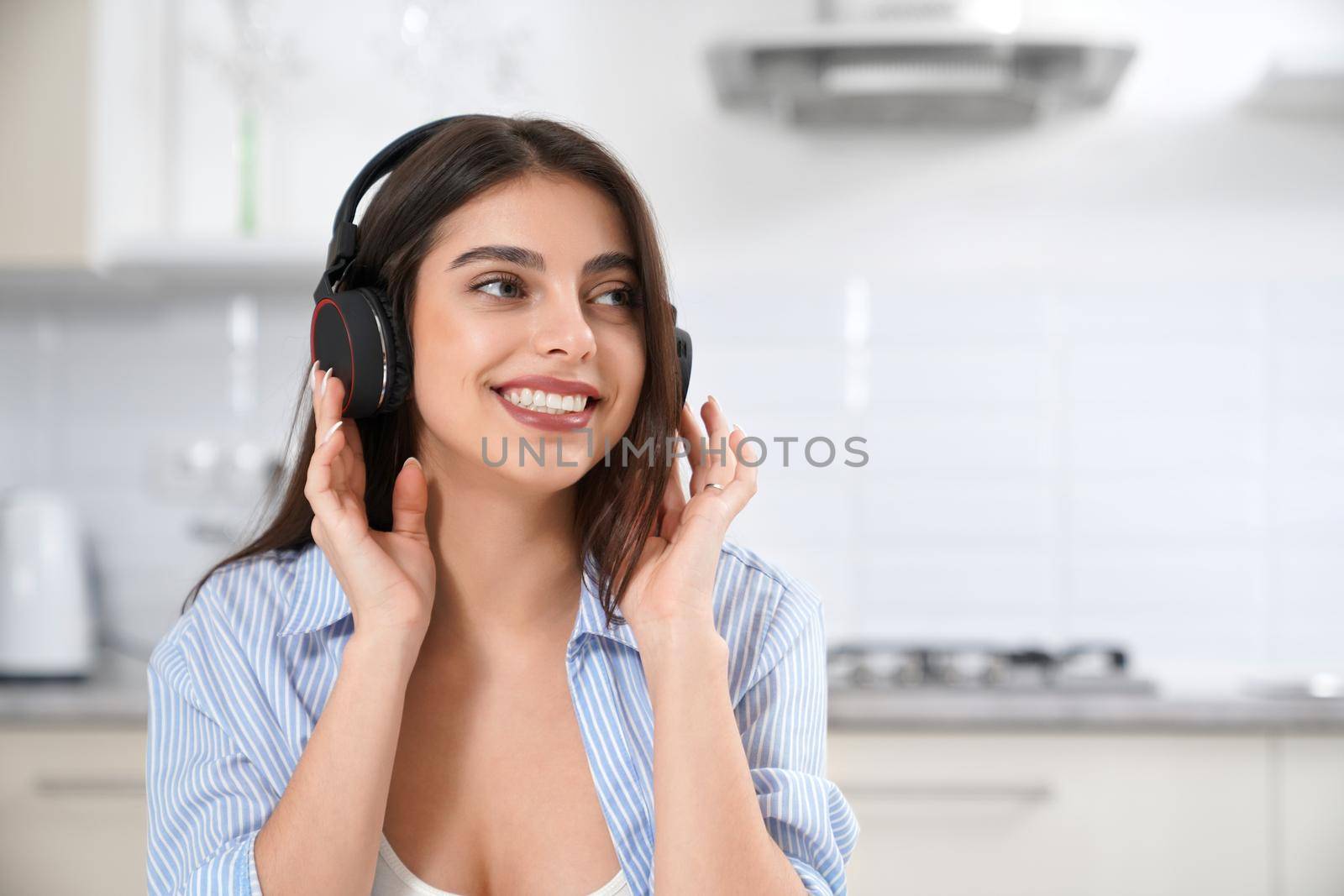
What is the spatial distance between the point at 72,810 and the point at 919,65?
193 centimetres

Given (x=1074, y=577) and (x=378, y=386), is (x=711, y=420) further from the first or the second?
(x=1074, y=577)

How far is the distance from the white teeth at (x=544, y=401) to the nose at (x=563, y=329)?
39mm

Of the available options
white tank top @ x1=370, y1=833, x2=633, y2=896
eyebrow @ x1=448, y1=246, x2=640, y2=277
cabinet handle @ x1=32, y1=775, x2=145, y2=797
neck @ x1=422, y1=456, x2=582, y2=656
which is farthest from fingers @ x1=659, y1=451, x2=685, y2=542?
cabinet handle @ x1=32, y1=775, x2=145, y2=797

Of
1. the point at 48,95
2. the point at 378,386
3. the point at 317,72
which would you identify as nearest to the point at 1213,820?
the point at 378,386

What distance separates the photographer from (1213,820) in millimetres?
1933

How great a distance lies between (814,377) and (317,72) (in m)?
1.23

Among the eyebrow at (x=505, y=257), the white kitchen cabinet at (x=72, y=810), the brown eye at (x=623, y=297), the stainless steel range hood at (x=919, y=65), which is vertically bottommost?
the white kitchen cabinet at (x=72, y=810)

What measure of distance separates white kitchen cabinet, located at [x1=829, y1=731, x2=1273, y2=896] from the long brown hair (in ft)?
2.75

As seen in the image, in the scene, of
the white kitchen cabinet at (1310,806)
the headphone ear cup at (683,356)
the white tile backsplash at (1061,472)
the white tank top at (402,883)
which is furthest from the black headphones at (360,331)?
the white kitchen cabinet at (1310,806)

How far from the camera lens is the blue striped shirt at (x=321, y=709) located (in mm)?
1153

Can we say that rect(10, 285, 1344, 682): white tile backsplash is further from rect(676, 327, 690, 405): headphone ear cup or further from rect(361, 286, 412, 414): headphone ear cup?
rect(361, 286, 412, 414): headphone ear cup

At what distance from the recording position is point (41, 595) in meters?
2.29

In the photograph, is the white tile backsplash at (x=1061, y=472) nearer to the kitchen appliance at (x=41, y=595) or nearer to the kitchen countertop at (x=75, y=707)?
the kitchen appliance at (x=41, y=595)

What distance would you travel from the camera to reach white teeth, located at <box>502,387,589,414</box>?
46.7 inches
